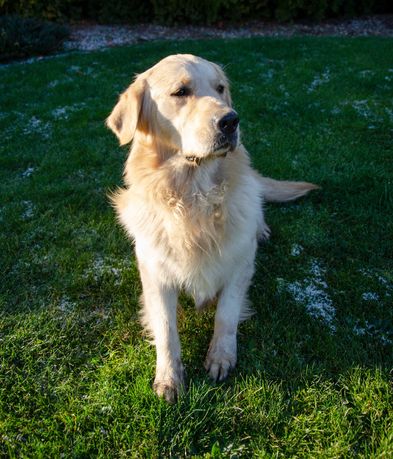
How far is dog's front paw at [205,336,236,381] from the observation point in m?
2.04

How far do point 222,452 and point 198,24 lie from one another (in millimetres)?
10508

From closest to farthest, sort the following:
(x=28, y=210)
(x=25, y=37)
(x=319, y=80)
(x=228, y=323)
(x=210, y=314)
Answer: (x=228, y=323) < (x=210, y=314) < (x=28, y=210) < (x=319, y=80) < (x=25, y=37)

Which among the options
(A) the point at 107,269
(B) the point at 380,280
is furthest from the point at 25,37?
(B) the point at 380,280

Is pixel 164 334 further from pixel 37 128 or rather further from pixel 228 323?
pixel 37 128

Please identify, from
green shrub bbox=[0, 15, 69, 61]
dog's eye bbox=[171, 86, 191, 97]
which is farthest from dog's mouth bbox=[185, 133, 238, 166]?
green shrub bbox=[0, 15, 69, 61]

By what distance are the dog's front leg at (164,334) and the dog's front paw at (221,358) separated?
0.51 ft

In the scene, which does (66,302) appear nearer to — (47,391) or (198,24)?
(47,391)

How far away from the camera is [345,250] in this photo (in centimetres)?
290

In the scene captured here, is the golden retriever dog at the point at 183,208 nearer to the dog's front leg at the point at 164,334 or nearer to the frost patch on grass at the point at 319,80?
the dog's front leg at the point at 164,334

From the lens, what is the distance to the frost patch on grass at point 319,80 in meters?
5.88

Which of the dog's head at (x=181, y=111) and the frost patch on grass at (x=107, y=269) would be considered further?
the frost patch on grass at (x=107, y=269)

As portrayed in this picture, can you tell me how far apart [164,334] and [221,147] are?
986mm

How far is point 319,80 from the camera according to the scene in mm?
6133

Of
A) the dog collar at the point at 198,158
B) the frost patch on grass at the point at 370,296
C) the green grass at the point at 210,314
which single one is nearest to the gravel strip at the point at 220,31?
the green grass at the point at 210,314
